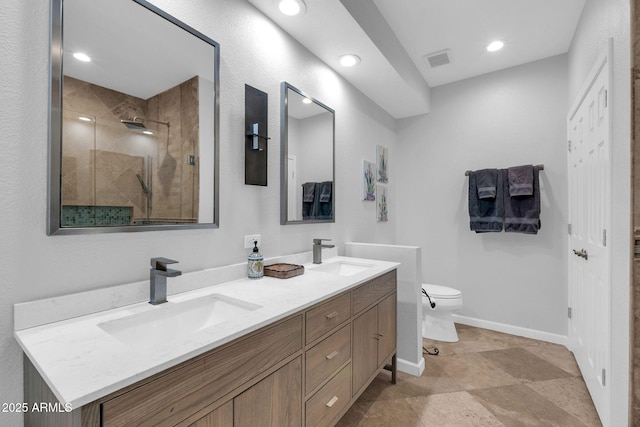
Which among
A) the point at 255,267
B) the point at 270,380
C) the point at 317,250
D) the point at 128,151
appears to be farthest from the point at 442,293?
the point at 128,151

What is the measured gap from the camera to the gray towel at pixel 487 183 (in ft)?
9.48

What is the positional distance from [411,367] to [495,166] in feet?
7.01

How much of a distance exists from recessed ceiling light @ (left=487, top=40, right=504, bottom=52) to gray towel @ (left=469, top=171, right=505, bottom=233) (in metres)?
1.13

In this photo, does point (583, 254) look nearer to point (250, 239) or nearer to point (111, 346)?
point (250, 239)

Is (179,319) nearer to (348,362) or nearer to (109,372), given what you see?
(109,372)

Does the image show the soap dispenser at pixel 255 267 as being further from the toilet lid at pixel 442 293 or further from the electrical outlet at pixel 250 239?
the toilet lid at pixel 442 293

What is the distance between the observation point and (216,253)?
4.84ft

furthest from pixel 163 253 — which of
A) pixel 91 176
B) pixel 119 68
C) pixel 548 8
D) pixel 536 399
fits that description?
pixel 548 8

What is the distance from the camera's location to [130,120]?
45.6 inches

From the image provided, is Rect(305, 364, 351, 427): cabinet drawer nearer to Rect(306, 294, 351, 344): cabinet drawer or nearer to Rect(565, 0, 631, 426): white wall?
Rect(306, 294, 351, 344): cabinet drawer

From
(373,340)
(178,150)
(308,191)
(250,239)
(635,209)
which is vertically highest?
(178,150)

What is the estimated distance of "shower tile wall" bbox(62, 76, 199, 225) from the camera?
1.01m

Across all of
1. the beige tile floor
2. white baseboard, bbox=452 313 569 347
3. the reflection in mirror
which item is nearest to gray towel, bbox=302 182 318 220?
the reflection in mirror

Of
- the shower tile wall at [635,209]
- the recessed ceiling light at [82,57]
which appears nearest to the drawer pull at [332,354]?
the shower tile wall at [635,209]
